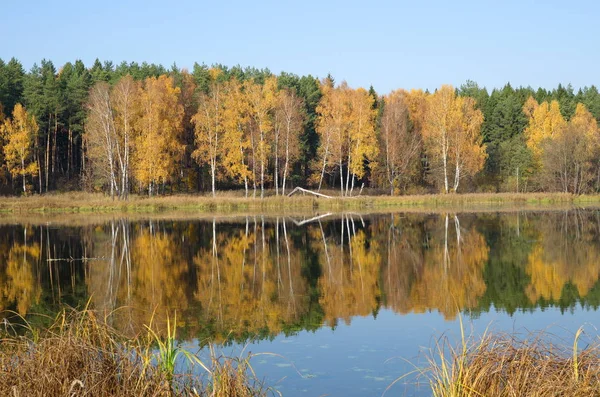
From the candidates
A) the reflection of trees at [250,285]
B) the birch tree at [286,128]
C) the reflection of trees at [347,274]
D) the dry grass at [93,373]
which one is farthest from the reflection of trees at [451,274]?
the birch tree at [286,128]

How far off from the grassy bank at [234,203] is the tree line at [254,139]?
8.53 ft

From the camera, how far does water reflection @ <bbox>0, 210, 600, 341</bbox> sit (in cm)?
1550

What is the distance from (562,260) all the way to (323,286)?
8948mm

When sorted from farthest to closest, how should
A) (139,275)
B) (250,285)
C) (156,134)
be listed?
(156,134) < (139,275) < (250,285)

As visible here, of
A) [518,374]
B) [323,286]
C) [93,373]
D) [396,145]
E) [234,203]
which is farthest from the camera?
[396,145]

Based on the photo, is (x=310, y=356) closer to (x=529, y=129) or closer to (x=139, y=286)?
(x=139, y=286)

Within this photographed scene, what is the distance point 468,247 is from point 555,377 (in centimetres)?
2025

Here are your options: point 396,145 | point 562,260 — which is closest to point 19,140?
point 396,145

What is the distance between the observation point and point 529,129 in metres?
74.4

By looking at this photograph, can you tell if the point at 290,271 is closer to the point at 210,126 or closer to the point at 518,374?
the point at 518,374

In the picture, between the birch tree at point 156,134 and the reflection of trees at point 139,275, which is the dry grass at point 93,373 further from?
the birch tree at point 156,134

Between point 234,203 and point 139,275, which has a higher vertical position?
point 234,203

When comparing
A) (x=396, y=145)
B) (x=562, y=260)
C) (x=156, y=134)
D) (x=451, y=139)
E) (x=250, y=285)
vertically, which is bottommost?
(x=250, y=285)

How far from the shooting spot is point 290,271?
21797 millimetres
